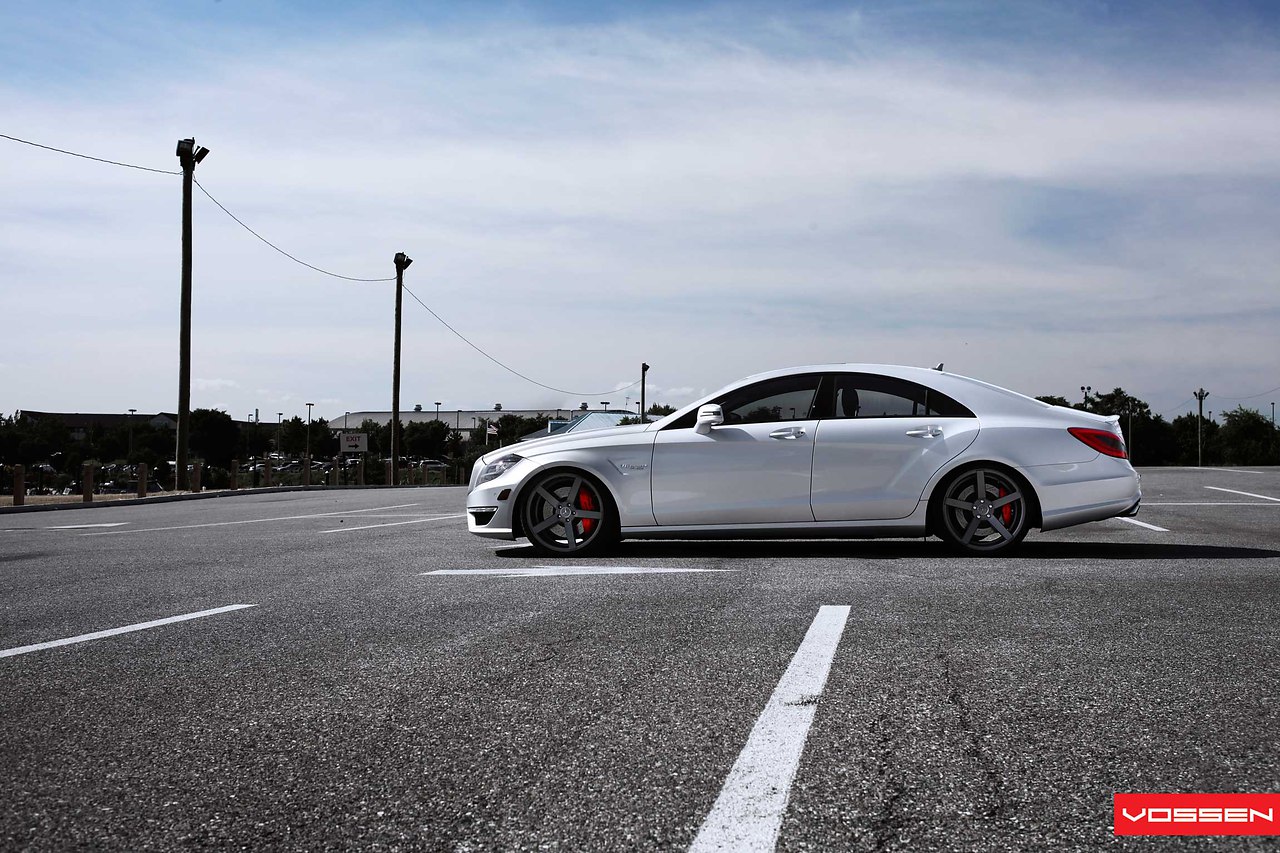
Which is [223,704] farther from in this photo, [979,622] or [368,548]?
[368,548]

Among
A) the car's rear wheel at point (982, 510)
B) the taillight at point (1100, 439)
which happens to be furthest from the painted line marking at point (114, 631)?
the taillight at point (1100, 439)

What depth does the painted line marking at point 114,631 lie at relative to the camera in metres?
4.91

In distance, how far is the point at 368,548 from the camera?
31.5ft

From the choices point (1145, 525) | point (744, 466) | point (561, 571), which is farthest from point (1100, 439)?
point (561, 571)

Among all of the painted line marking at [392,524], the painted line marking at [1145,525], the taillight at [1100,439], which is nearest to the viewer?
the taillight at [1100,439]

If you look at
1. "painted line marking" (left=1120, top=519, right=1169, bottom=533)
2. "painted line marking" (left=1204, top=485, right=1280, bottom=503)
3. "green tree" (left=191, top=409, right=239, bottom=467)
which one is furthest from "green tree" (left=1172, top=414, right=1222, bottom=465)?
"painted line marking" (left=1120, top=519, right=1169, bottom=533)

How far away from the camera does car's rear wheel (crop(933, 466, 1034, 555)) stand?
27.6ft

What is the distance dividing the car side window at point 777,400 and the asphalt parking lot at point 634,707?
1.72 m

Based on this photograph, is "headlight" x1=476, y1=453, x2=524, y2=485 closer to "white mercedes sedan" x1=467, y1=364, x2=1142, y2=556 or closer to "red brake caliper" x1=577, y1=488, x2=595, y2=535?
"white mercedes sedan" x1=467, y1=364, x2=1142, y2=556

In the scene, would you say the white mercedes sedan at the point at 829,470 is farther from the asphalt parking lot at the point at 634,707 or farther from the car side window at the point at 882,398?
the asphalt parking lot at the point at 634,707

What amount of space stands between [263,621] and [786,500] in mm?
4269

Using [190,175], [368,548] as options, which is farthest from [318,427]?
[368,548]

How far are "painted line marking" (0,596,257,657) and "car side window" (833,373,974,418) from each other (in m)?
4.79

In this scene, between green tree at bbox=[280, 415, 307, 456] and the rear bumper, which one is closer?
the rear bumper
